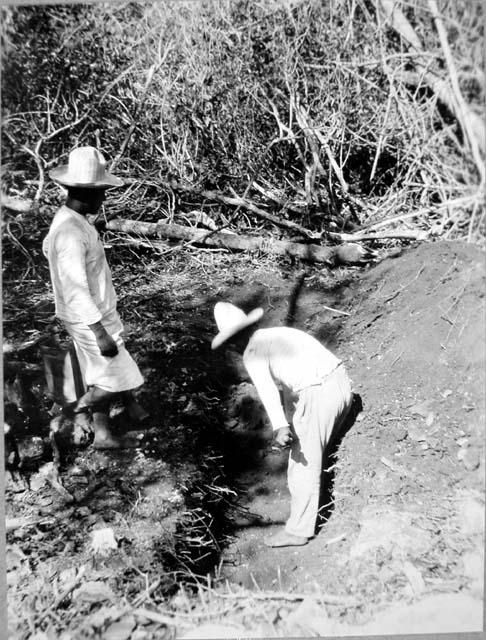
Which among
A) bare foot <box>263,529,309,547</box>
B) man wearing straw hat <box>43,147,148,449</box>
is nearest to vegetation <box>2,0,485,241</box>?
man wearing straw hat <box>43,147,148,449</box>

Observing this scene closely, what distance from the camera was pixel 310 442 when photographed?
2895mm

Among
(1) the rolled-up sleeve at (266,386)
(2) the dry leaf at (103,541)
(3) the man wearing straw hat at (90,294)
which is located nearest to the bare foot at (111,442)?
(3) the man wearing straw hat at (90,294)

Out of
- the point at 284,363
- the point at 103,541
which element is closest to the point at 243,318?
the point at 284,363

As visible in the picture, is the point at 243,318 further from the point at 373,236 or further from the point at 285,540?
the point at 285,540

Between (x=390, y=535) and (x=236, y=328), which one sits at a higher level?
(x=236, y=328)

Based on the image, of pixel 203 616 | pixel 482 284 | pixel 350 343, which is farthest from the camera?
pixel 350 343

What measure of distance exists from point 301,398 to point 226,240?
92cm

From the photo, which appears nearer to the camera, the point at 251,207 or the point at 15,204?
the point at 15,204

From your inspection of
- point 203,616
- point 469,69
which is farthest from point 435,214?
point 203,616

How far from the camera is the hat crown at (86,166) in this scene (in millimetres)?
2797

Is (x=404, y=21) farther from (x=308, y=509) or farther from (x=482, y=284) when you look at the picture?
(x=308, y=509)

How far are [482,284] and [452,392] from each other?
0.51 m

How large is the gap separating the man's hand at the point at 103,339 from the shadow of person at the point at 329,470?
1106 millimetres

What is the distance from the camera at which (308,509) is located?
2889mm
